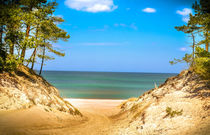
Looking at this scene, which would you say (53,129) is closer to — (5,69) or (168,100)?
(5,69)

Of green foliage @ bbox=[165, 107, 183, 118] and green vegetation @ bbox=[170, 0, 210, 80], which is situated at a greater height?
green vegetation @ bbox=[170, 0, 210, 80]

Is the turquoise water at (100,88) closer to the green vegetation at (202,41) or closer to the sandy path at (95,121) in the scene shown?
the sandy path at (95,121)

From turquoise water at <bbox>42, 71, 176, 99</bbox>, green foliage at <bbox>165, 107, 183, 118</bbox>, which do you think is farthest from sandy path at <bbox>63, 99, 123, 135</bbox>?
turquoise water at <bbox>42, 71, 176, 99</bbox>

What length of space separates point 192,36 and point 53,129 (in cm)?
1332

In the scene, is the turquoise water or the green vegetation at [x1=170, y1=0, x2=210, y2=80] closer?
the green vegetation at [x1=170, y1=0, x2=210, y2=80]

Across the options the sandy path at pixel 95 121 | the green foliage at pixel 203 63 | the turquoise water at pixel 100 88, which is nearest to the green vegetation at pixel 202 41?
the green foliage at pixel 203 63

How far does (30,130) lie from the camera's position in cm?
603

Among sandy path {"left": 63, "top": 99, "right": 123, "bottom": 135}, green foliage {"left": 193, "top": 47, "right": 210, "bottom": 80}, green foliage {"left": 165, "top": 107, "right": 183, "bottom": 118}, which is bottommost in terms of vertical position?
sandy path {"left": 63, "top": 99, "right": 123, "bottom": 135}

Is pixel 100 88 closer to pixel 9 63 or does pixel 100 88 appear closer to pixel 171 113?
pixel 9 63

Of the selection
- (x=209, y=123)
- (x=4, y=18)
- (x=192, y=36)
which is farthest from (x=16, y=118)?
(x=192, y=36)

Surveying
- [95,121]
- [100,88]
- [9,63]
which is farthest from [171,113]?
[100,88]

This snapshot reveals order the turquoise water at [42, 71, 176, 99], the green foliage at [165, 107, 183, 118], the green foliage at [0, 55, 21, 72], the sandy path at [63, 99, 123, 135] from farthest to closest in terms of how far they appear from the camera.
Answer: the turquoise water at [42, 71, 176, 99] < the green foliage at [0, 55, 21, 72] < the sandy path at [63, 99, 123, 135] < the green foliage at [165, 107, 183, 118]

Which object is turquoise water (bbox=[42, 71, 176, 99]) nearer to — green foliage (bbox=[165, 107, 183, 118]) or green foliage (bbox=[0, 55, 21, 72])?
green foliage (bbox=[0, 55, 21, 72])

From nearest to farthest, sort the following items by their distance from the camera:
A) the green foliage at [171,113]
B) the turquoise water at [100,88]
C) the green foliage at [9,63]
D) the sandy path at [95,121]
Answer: the green foliage at [171,113] → the sandy path at [95,121] → the green foliage at [9,63] → the turquoise water at [100,88]
